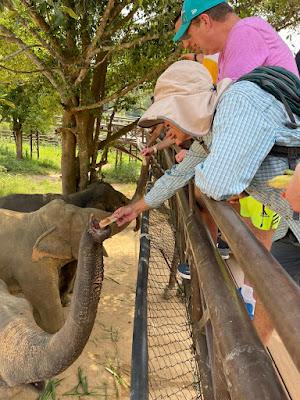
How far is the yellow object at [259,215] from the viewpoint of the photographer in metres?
2.24

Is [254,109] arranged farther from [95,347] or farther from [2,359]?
[95,347]

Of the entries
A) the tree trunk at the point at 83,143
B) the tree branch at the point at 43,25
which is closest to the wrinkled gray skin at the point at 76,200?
the tree trunk at the point at 83,143

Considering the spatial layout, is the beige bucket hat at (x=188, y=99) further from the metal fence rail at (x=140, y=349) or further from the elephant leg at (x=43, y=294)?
the elephant leg at (x=43, y=294)

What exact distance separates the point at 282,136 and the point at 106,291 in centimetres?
574

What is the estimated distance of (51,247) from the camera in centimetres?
435

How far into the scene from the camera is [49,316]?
4.20 m

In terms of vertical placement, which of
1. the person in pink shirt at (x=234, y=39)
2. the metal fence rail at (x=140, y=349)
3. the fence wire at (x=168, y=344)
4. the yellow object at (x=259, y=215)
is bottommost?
the fence wire at (x=168, y=344)

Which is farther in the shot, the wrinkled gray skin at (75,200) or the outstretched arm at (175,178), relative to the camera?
the wrinkled gray skin at (75,200)

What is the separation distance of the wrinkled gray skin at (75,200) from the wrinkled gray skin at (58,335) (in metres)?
3.28

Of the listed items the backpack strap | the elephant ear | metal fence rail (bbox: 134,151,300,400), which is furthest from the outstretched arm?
the elephant ear

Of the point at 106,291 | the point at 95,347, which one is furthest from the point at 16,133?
the point at 95,347

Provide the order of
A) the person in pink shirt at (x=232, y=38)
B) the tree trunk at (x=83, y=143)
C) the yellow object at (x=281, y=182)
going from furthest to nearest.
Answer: the tree trunk at (x=83, y=143), the person in pink shirt at (x=232, y=38), the yellow object at (x=281, y=182)

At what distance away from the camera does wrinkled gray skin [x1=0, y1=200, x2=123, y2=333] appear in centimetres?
425

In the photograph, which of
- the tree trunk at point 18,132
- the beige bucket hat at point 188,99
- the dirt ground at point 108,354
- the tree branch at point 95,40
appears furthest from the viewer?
the tree trunk at point 18,132
